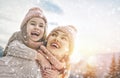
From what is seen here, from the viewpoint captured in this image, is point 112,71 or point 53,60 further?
point 112,71

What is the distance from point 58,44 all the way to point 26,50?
0.20 metres

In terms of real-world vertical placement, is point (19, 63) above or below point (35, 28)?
below

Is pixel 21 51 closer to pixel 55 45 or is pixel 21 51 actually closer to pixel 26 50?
pixel 26 50

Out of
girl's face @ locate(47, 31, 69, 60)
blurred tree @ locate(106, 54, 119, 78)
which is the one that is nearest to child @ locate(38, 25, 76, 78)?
girl's face @ locate(47, 31, 69, 60)

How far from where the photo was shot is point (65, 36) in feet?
5.96

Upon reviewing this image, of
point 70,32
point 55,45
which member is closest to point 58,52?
point 55,45

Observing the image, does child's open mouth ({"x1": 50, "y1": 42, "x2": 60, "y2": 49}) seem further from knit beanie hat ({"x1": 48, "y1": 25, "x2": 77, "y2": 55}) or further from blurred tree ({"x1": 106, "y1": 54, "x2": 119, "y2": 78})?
blurred tree ({"x1": 106, "y1": 54, "x2": 119, "y2": 78})

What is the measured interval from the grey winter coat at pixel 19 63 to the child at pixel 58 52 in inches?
2.7

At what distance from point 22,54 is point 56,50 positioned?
0.70 ft

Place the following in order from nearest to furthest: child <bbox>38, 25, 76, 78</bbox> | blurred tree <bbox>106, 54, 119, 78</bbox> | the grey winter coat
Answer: the grey winter coat, child <bbox>38, 25, 76, 78</bbox>, blurred tree <bbox>106, 54, 119, 78</bbox>

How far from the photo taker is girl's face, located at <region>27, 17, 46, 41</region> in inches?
69.4

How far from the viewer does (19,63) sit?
5.41ft

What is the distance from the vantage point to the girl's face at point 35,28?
1762mm

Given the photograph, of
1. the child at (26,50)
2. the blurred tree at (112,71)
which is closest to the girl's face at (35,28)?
the child at (26,50)
